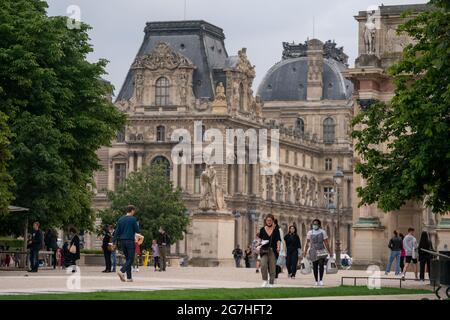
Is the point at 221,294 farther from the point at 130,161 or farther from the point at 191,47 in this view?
the point at 191,47

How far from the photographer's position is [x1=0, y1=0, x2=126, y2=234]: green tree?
49906 mm

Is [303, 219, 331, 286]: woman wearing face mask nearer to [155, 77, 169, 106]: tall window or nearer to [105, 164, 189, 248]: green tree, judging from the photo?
[105, 164, 189, 248]: green tree

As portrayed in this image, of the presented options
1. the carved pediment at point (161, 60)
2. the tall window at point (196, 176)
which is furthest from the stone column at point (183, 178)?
the carved pediment at point (161, 60)

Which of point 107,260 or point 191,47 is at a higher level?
point 191,47

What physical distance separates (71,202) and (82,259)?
8.06 meters

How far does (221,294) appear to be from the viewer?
28594 mm

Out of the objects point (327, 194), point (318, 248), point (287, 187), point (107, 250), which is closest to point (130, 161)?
point (287, 187)

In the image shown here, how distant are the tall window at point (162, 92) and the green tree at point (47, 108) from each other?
263ft

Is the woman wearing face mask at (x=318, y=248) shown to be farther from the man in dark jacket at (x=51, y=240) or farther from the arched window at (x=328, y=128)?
the arched window at (x=328, y=128)

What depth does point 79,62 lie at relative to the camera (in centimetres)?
5447

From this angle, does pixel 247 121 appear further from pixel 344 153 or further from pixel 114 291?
pixel 114 291

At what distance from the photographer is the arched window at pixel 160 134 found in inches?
5364

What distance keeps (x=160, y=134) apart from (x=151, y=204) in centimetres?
3185
